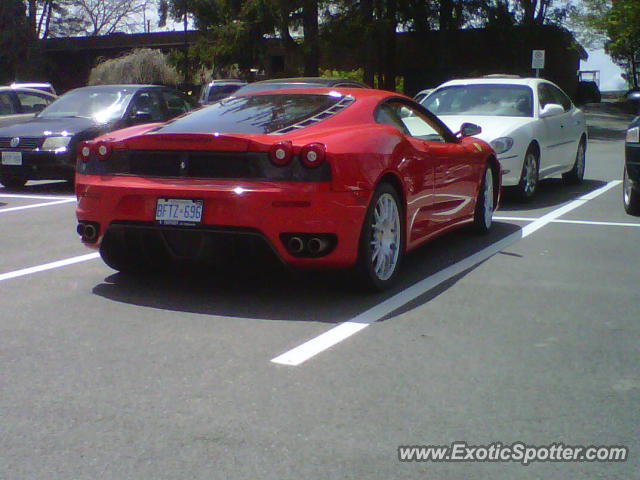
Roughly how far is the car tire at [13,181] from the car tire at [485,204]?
6928 millimetres

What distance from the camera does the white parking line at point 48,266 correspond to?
270 inches

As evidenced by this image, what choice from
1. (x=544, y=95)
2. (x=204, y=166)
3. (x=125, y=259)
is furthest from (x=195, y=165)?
(x=544, y=95)

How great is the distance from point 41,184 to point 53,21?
53.7 m

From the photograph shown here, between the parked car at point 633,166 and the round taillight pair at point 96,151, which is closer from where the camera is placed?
the round taillight pair at point 96,151

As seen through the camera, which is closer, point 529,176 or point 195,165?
point 195,165

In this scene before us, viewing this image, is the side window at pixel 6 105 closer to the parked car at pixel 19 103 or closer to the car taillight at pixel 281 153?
the parked car at pixel 19 103

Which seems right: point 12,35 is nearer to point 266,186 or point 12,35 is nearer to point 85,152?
point 85,152

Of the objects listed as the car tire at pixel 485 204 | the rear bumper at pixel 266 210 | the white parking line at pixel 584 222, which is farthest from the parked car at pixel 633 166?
the rear bumper at pixel 266 210

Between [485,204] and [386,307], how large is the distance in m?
3.08

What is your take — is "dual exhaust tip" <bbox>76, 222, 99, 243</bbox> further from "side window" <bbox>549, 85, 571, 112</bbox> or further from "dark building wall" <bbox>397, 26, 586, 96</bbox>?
"dark building wall" <bbox>397, 26, 586, 96</bbox>

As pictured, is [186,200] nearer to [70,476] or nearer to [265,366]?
[265,366]

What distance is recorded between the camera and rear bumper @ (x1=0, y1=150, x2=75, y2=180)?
12.6 m

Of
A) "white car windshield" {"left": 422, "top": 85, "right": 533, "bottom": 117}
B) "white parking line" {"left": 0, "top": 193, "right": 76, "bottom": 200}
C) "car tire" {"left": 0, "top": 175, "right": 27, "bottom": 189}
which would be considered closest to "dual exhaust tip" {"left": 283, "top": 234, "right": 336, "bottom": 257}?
"white car windshield" {"left": 422, "top": 85, "right": 533, "bottom": 117}

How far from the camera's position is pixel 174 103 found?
15188 mm
